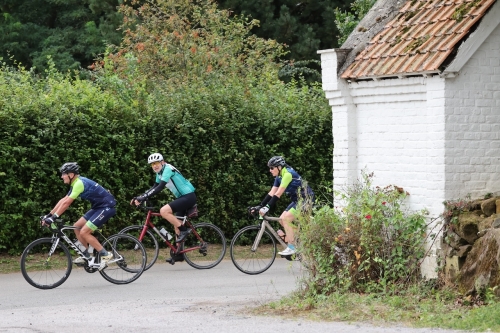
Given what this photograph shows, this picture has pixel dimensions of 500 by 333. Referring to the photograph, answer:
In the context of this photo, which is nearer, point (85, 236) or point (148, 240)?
point (85, 236)

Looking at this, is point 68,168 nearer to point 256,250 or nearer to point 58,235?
point 58,235

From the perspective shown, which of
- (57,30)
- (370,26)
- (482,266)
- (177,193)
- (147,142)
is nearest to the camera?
(482,266)

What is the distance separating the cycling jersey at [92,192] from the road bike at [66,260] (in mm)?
450

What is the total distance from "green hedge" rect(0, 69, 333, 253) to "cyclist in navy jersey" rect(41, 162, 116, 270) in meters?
2.22

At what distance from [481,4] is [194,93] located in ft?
22.8

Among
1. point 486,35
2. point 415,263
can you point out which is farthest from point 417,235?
point 486,35

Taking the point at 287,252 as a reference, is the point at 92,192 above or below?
above

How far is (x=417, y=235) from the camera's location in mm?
11336

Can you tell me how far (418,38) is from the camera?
39.2 ft

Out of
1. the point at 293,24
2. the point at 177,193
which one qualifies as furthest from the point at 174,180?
the point at 293,24

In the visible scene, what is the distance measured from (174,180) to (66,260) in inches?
85.3

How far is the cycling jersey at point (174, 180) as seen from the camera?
14.3 metres

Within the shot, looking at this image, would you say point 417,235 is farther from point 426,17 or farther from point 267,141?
point 267,141

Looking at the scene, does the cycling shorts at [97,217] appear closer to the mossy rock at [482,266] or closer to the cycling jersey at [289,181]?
the cycling jersey at [289,181]
